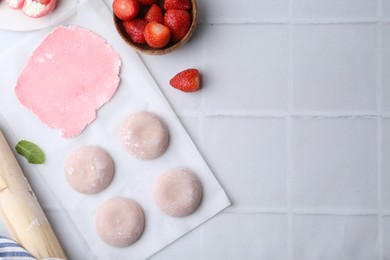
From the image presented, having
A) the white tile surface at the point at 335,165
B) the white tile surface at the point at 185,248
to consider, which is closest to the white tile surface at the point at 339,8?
the white tile surface at the point at 335,165

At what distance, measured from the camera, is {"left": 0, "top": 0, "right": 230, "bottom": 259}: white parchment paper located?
91 centimetres

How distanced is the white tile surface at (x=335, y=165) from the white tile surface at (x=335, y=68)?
0.03 meters

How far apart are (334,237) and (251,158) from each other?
0.18 metres

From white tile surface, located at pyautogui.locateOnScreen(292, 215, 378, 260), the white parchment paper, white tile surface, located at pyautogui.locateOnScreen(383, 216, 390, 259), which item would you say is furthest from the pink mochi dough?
white tile surface, located at pyautogui.locateOnScreen(383, 216, 390, 259)

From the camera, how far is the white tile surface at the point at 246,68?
90 centimetres

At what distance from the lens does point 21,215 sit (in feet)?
2.79

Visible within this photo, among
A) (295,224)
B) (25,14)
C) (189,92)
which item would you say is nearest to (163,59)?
(189,92)

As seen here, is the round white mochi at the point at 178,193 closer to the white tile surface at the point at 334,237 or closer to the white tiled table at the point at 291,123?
the white tiled table at the point at 291,123

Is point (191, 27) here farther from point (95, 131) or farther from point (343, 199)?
point (343, 199)

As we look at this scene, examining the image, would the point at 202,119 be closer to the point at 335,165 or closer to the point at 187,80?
the point at 187,80

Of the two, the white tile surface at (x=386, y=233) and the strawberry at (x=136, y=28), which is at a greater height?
the strawberry at (x=136, y=28)

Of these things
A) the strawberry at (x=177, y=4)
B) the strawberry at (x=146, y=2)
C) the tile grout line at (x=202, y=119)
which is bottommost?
the tile grout line at (x=202, y=119)

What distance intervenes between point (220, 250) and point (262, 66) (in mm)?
300

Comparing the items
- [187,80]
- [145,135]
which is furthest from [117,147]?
[187,80]
